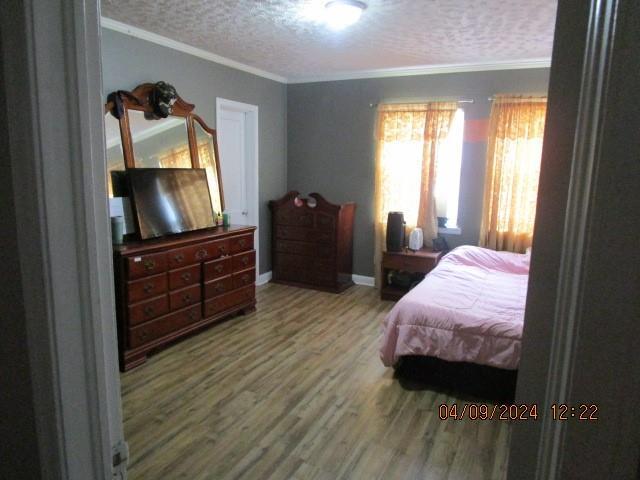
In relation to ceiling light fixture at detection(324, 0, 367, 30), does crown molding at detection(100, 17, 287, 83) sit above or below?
above

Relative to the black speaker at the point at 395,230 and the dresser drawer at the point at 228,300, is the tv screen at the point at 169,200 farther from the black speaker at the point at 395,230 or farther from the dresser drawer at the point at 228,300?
the black speaker at the point at 395,230

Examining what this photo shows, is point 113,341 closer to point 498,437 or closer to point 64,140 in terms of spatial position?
point 64,140

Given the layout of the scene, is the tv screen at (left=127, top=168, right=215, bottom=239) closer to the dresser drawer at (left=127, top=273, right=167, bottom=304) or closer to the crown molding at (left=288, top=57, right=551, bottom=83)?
the dresser drawer at (left=127, top=273, right=167, bottom=304)

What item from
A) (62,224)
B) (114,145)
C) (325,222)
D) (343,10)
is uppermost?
(343,10)

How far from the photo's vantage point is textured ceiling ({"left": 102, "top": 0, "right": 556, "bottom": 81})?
9.11 feet

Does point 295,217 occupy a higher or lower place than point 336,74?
lower

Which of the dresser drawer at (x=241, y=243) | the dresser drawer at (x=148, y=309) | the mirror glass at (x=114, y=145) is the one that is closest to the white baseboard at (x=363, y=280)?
the dresser drawer at (x=241, y=243)

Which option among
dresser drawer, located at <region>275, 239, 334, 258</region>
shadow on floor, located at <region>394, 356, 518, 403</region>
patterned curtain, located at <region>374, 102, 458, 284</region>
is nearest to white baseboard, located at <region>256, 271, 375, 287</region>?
dresser drawer, located at <region>275, 239, 334, 258</region>

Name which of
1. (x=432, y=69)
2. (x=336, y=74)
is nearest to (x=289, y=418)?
(x=432, y=69)

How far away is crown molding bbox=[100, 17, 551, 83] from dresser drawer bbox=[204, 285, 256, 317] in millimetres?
2244

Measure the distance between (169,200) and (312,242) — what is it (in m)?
1.84

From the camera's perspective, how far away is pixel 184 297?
3.41 m

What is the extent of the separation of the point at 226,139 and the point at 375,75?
1.84m

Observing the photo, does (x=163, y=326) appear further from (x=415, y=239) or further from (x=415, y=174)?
(x=415, y=174)
